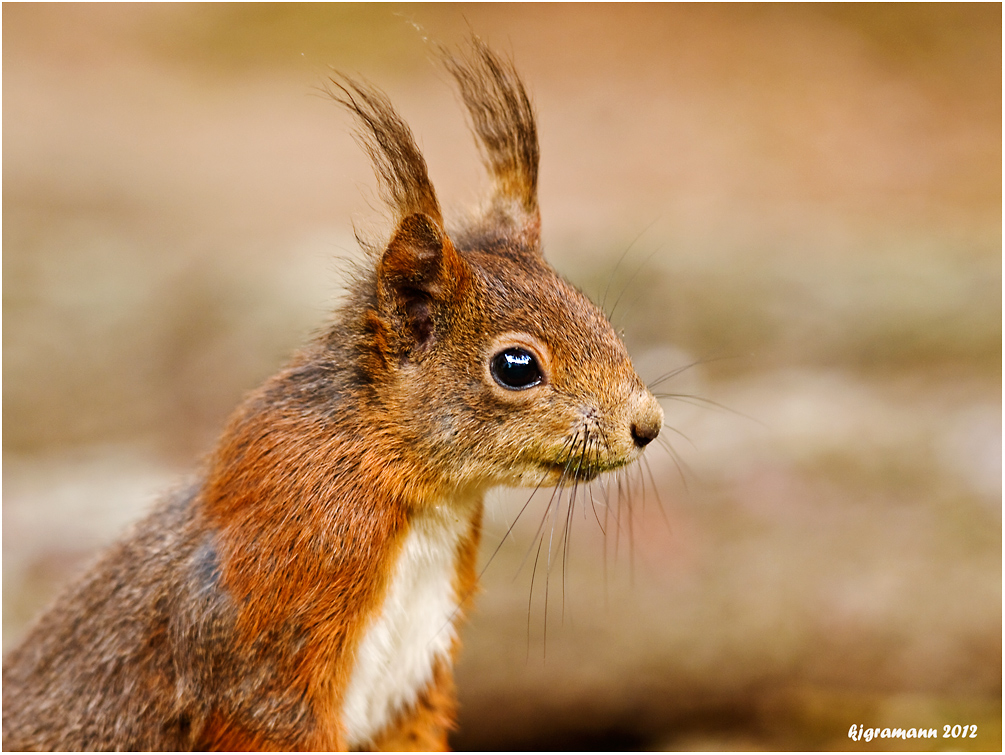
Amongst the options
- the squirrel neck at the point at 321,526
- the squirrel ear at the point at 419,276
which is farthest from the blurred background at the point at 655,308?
the squirrel neck at the point at 321,526

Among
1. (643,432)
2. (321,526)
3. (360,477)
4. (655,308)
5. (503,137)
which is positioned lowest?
(321,526)

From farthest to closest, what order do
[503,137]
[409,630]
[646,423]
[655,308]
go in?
[655,308]
[503,137]
[409,630]
[646,423]

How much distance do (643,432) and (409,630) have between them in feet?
3.00

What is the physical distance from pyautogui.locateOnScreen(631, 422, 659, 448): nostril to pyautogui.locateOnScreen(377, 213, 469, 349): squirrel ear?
58 cm

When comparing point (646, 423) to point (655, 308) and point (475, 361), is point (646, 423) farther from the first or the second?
point (655, 308)

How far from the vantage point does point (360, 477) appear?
2.57m

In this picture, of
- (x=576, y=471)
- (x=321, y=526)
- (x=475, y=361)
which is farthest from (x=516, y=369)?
(x=321, y=526)

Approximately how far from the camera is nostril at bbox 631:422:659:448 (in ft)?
8.21

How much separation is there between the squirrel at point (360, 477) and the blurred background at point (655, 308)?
24 centimetres

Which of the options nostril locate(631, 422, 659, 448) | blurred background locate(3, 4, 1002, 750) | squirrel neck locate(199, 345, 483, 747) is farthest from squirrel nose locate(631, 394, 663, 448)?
squirrel neck locate(199, 345, 483, 747)

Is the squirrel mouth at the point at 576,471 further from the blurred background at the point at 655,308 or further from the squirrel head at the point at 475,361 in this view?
the blurred background at the point at 655,308

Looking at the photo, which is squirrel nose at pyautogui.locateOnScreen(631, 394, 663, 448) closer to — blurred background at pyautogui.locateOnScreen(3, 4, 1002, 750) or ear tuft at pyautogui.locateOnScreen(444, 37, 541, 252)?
blurred background at pyautogui.locateOnScreen(3, 4, 1002, 750)

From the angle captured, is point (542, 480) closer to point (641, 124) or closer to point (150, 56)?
point (641, 124)

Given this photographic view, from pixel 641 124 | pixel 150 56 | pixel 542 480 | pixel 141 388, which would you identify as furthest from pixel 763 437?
pixel 150 56
